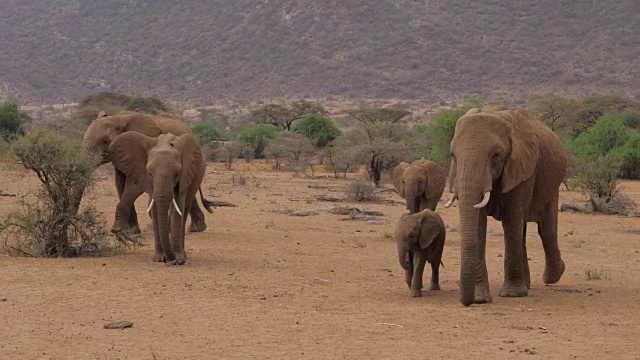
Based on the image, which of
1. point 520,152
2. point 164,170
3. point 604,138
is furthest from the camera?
point 604,138

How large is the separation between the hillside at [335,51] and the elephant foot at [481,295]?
2464 inches

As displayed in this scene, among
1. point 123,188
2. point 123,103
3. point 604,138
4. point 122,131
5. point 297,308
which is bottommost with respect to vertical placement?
point 297,308

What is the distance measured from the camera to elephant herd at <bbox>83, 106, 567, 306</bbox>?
952cm

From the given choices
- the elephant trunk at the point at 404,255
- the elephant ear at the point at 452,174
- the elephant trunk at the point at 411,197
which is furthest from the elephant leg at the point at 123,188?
the elephant ear at the point at 452,174

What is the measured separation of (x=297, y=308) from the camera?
382 inches

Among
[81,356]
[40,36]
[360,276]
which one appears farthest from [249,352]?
[40,36]

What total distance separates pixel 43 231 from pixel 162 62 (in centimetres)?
6847

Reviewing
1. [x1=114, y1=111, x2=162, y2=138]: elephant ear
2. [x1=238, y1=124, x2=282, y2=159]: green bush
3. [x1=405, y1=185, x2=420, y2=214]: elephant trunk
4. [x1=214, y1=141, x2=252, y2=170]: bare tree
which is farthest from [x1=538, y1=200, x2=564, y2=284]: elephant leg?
[x1=238, y1=124, x2=282, y2=159]: green bush

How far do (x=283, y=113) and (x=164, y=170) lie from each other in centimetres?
4517

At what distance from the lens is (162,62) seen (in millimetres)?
80250

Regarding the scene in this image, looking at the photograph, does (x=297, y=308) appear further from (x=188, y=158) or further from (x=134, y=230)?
(x=134, y=230)

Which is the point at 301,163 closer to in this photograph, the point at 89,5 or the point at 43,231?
the point at 43,231

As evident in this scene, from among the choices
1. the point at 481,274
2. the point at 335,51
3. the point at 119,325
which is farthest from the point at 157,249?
the point at 335,51

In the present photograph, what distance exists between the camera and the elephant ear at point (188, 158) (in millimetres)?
12477
